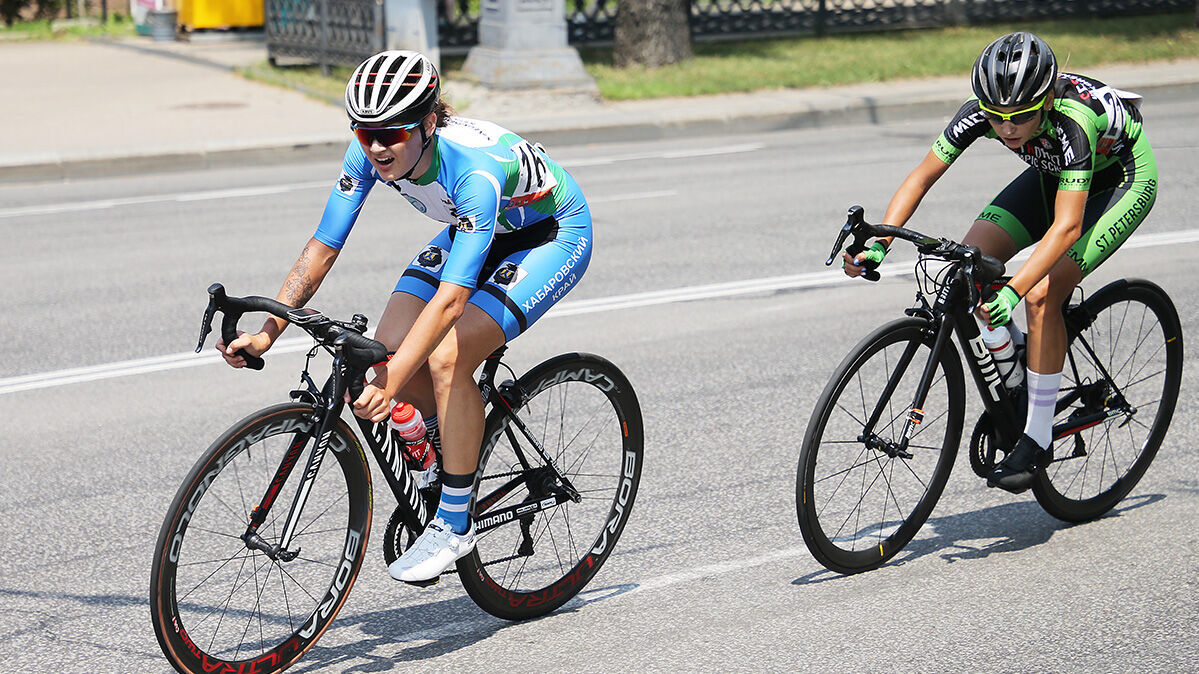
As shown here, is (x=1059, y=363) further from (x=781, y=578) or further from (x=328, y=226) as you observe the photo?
(x=328, y=226)

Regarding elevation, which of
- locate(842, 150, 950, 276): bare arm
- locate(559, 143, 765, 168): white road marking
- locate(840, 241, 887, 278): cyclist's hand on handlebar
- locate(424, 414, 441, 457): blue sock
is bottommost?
locate(559, 143, 765, 168): white road marking

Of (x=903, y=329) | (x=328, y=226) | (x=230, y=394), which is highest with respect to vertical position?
(x=328, y=226)

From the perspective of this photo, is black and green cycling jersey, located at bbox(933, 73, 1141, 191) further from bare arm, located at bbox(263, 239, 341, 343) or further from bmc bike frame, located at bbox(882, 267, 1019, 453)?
bare arm, located at bbox(263, 239, 341, 343)

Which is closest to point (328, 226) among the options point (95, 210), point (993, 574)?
point (993, 574)

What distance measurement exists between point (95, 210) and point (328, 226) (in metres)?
9.51

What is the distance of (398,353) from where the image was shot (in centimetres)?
383

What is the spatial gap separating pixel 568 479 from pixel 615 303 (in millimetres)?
4148

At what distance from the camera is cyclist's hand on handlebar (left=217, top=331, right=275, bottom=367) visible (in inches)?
153

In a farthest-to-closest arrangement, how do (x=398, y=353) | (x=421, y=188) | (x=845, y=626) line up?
(x=845, y=626) → (x=421, y=188) → (x=398, y=353)

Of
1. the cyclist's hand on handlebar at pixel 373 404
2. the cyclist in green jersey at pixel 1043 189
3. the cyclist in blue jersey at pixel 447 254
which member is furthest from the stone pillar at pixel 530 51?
the cyclist's hand on handlebar at pixel 373 404

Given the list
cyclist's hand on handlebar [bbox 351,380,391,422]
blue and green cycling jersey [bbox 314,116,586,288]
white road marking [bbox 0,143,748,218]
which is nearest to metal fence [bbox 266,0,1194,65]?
white road marking [bbox 0,143,748,218]

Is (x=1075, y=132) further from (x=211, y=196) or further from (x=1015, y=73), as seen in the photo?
(x=211, y=196)

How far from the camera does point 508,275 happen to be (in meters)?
4.32

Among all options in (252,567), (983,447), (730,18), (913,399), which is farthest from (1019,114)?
(730,18)
